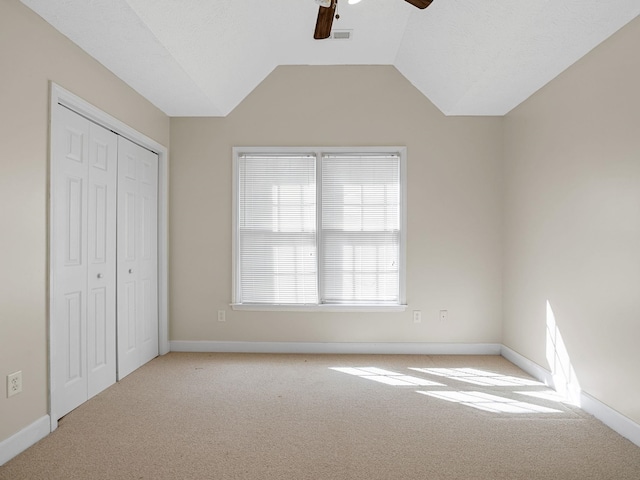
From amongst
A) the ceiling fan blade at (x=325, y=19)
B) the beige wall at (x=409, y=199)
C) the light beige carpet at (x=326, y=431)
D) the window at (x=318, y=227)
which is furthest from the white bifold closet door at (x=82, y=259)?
the ceiling fan blade at (x=325, y=19)

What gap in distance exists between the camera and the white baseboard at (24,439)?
6.82 ft

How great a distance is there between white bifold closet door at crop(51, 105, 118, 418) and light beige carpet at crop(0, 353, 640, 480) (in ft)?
0.82

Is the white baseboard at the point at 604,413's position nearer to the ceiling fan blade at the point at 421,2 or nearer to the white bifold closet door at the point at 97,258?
the ceiling fan blade at the point at 421,2

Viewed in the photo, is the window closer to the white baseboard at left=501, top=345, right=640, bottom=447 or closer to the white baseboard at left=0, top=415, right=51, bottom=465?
the white baseboard at left=501, top=345, right=640, bottom=447

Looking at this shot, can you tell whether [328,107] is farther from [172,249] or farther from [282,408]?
[282,408]

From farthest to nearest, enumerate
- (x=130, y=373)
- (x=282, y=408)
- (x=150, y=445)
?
(x=130, y=373)
(x=282, y=408)
(x=150, y=445)

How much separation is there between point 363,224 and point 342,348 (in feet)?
4.41

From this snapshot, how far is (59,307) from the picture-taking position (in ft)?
8.31

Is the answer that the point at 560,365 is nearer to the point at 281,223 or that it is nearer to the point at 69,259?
the point at 281,223


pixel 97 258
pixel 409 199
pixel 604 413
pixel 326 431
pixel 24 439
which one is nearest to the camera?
pixel 24 439

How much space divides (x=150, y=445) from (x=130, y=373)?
1386 mm

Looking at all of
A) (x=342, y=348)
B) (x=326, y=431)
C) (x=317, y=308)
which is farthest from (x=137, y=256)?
(x=326, y=431)

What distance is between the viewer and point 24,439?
2.21m

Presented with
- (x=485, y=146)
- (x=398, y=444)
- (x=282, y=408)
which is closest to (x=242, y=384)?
Answer: (x=282, y=408)
